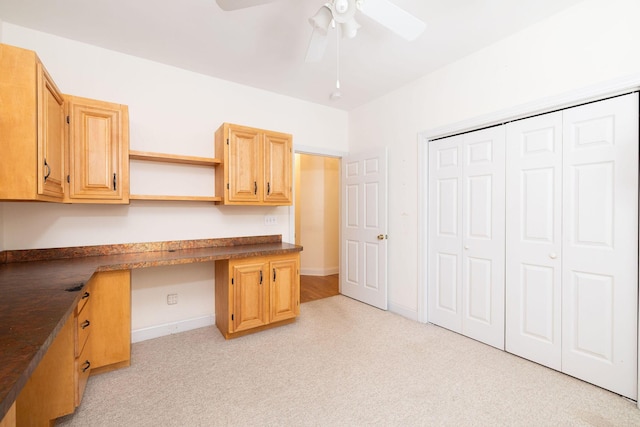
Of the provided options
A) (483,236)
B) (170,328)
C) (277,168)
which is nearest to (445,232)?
(483,236)

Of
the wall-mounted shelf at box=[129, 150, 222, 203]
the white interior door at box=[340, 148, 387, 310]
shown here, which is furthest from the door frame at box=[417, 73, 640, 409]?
the wall-mounted shelf at box=[129, 150, 222, 203]

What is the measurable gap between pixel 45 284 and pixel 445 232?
3196mm

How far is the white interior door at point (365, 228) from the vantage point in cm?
344

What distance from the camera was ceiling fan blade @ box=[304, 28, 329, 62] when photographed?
5.82 feet

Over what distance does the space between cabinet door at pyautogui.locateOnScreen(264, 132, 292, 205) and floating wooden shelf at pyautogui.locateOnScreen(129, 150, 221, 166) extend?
52 cm

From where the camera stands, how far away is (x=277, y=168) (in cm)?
300

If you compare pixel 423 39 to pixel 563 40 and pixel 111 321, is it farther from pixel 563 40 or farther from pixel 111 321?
pixel 111 321

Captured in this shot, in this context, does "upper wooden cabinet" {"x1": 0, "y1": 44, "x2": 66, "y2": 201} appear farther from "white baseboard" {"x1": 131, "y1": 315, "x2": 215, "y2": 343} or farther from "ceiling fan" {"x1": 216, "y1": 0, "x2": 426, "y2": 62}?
"white baseboard" {"x1": 131, "y1": 315, "x2": 215, "y2": 343}

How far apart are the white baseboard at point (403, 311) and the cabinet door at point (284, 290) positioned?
1.22 metres

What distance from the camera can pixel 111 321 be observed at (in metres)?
2.05

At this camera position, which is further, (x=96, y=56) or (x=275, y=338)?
(x=275, y=338)

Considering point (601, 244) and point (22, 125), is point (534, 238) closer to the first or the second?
point (601, 244)

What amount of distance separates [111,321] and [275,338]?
1.36 m

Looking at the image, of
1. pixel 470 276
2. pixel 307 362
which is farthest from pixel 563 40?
pixel 307 362
